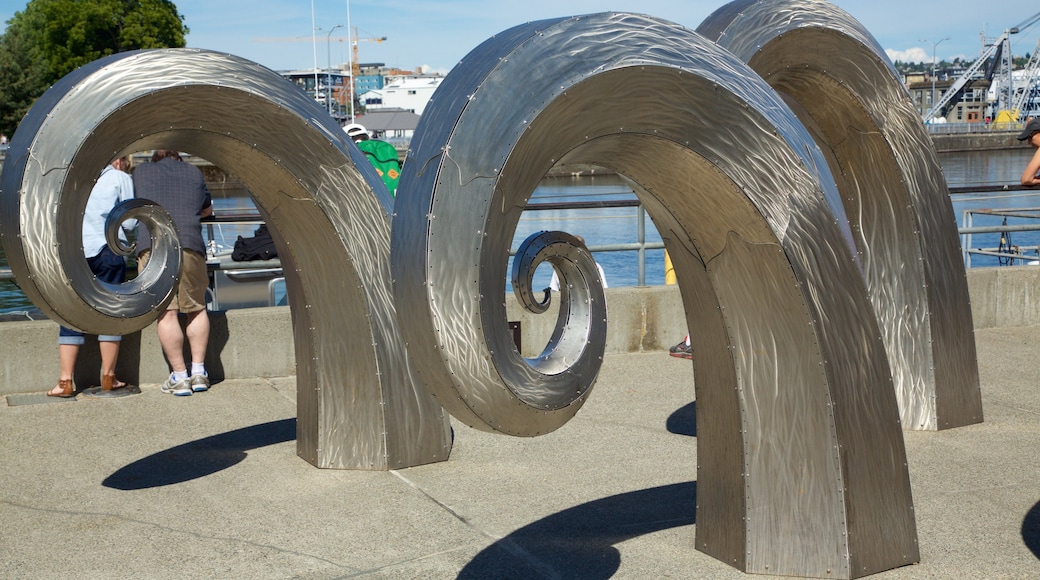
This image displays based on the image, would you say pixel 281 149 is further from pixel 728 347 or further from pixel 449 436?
pixel 728 347

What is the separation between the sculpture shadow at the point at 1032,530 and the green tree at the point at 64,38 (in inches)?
2670

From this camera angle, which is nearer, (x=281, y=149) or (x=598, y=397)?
(x=281, y=149)

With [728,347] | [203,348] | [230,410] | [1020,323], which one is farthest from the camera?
[1020,323]

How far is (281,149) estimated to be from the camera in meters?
5.73

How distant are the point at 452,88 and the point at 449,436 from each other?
3.25 m

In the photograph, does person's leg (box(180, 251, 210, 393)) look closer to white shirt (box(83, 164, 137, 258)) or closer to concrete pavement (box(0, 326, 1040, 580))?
concrete pavement (box(0, 326, 1040, 580))

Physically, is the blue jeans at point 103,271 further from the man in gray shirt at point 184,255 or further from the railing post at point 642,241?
the railing post at point 642,241

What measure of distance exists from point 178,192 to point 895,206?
4773 mm

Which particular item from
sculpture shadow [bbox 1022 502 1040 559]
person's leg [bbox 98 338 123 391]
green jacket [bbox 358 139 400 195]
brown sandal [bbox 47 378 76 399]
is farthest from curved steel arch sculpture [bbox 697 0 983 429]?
brown sandal [bbox 47 378 76 399]

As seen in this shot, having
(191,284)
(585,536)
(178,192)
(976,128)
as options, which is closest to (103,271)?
(191,284)

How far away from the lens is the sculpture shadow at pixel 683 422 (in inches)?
269

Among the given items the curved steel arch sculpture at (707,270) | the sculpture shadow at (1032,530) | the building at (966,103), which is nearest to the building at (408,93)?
the building at (966,103)

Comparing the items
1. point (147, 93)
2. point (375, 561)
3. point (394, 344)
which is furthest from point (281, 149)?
point (375, 561)

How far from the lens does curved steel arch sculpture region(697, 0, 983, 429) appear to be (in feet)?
21.5
